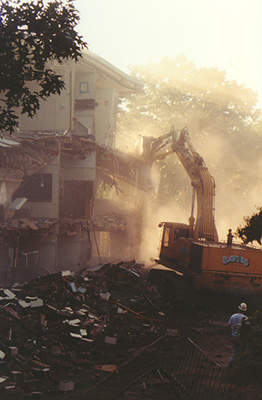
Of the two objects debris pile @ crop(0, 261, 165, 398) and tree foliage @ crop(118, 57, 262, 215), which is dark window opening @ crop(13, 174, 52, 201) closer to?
debris pile @ crop(0, 261, 165, 398)

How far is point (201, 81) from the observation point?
6094 cm

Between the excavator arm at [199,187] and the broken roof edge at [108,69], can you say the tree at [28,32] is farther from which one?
the broken roof edge at [108,69]

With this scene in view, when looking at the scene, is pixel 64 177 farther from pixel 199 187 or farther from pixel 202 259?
pixel 202 259

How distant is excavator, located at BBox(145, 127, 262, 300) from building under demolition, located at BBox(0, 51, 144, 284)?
766cm

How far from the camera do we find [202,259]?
66.7ft

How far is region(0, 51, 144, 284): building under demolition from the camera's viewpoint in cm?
2731

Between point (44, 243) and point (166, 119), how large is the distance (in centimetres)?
3176

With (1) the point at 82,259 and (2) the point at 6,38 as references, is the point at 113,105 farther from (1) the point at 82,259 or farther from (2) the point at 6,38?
(2) the point at 6,38

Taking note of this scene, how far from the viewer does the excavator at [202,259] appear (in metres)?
20.5

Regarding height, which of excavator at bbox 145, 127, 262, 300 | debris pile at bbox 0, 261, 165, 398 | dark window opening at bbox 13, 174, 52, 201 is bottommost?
debris pile at bbox 0, 261, 165, 398

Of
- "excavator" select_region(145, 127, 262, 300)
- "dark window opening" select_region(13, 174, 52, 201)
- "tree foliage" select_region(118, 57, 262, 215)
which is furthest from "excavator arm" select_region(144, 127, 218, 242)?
"tree foliage" select_region(118, 57, 262, 215)

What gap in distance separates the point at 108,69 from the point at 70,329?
83.8 ft

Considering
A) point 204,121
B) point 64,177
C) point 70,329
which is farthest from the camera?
point 204,121

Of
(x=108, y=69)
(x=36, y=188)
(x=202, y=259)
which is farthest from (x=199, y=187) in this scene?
(x=108, y=69)
